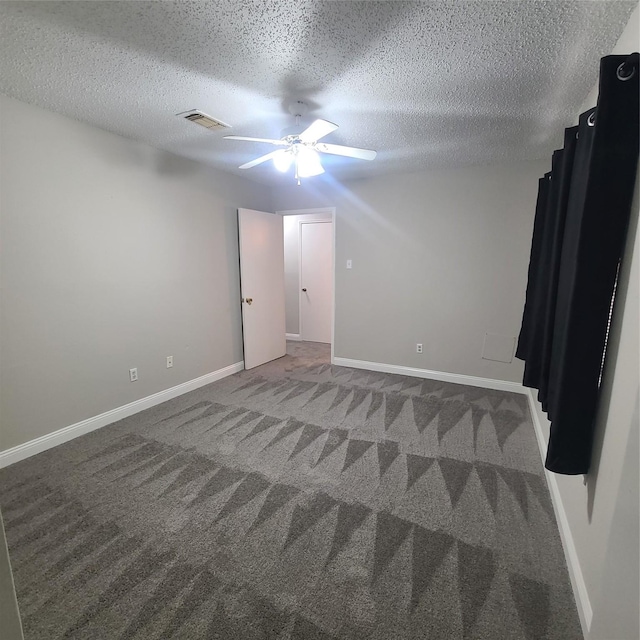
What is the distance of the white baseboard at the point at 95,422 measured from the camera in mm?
2320

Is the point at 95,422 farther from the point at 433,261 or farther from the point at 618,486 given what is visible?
the point at 433,261

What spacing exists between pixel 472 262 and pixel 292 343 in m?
3.30

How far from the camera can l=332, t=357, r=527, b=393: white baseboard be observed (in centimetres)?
365

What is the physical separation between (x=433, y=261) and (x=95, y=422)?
12.3ft

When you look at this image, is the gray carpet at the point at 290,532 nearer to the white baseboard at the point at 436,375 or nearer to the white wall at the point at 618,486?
the white wall at the point at 618,486

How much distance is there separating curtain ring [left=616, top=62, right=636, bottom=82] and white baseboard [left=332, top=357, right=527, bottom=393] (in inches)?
121

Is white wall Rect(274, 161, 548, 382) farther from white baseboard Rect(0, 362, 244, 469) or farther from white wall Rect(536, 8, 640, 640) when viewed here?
white wall Rect(536, 8, 640, 640)

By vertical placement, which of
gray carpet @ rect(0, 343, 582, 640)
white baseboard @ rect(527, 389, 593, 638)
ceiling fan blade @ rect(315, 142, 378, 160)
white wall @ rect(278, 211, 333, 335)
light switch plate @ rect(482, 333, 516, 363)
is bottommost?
gray carpet @ rect(0, 343, 582, 640)

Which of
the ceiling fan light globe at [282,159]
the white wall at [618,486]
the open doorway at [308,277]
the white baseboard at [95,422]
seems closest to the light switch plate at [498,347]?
the white wall at [618,486]

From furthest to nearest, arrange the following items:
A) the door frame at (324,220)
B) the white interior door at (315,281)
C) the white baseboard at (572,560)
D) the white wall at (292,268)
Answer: the white wall at (292,268), the white interior door at (315,281), the door frame at (324,220), the white baseboard at (572,560)

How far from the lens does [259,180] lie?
434 centimetres

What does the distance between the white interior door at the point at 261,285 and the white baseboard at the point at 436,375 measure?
1007 mm

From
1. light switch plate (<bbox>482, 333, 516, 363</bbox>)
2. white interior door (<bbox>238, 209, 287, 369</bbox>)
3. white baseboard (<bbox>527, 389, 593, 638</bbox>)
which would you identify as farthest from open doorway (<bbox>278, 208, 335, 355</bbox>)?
white baseboard (<bbox>527, 389, 593, 638</bbox>)

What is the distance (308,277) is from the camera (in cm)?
583
